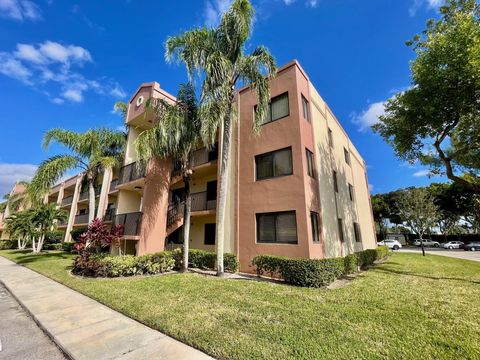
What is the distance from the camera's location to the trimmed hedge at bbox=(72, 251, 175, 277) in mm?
10992

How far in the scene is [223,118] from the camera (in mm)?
11352

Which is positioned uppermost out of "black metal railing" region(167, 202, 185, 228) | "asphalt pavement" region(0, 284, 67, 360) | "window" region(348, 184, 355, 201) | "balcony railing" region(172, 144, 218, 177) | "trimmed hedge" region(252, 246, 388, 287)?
"balcony railing" region(172, 144, 218, 177)

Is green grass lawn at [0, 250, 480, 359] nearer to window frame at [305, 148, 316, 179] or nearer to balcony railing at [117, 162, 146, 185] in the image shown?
window frame at [305, 148, 316, 179]

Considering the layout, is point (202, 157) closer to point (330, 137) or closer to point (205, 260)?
point (205, 260)

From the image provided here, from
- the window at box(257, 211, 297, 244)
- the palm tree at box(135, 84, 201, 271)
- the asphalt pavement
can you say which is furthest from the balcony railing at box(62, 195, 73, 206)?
the window at box(257, 211, 297, 244)

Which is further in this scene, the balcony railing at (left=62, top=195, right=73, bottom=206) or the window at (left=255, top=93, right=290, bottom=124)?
the balcony railing at (left=62, top=195, right=73, bottom=206)

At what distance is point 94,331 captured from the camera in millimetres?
5113

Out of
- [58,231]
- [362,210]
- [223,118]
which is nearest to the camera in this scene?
[223,118]

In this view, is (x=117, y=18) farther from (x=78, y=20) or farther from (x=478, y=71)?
(x=478, y=71)

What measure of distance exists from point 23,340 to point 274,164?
10.8m

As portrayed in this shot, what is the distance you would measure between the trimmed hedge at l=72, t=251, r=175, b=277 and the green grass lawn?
135 centimetres

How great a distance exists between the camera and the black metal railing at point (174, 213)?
15.7m

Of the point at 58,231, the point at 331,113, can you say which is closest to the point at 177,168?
the point at 331,113

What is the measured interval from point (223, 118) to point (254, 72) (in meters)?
2.60
